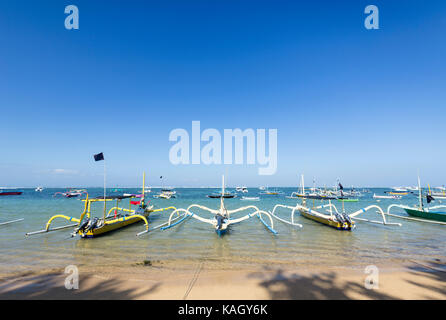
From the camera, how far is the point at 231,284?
21.2 feet

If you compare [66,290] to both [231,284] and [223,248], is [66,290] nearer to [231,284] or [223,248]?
[231,284]

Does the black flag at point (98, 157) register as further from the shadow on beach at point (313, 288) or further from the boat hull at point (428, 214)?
the boat hull at point (428, 214)

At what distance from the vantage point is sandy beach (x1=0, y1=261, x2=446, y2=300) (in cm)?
573

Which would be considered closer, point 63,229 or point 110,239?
point 110,239

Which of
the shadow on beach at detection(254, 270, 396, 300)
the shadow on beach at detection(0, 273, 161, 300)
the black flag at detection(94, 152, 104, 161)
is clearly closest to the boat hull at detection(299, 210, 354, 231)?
the shadow on beach at detection(254, 270, 396, 300)

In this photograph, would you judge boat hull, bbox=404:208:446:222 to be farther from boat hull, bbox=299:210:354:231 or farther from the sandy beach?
the sandy beach

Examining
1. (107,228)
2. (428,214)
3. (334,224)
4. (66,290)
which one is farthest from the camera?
(428,214)

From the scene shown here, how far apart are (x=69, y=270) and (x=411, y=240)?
20428 mm

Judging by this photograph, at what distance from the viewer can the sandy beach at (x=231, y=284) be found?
573cm

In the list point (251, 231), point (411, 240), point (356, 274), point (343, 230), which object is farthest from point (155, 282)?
point (411, 240)

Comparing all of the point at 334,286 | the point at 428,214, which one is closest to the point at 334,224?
the point at 334,286
